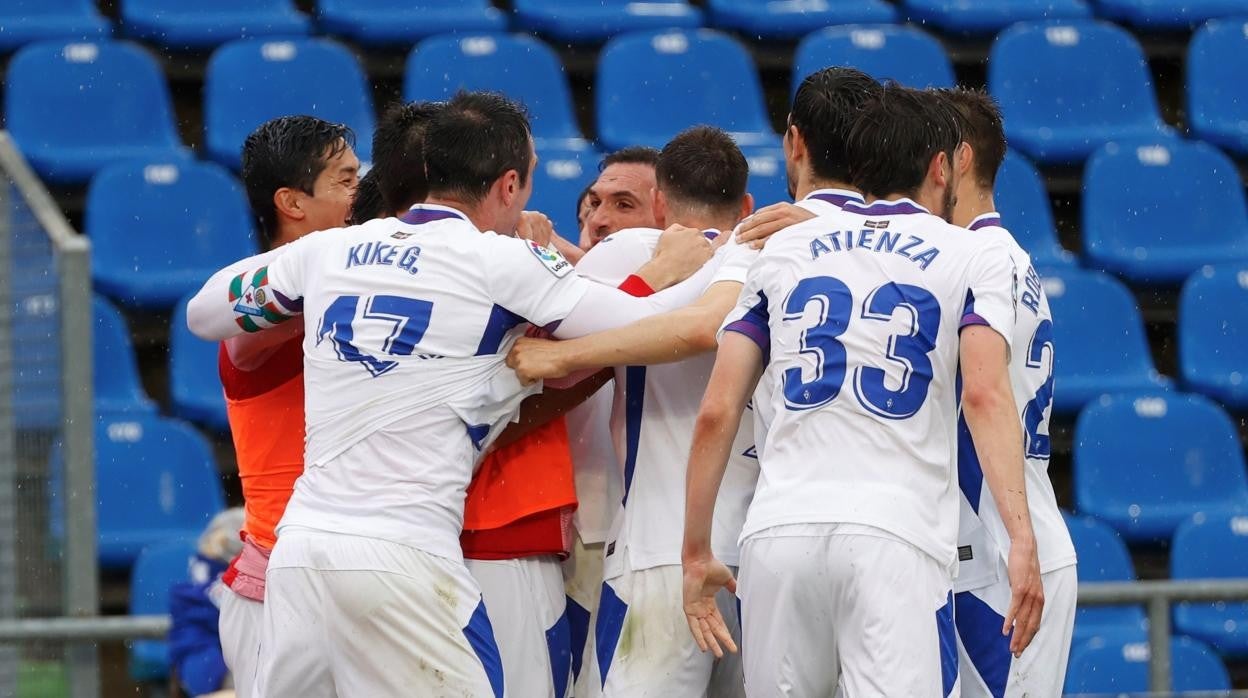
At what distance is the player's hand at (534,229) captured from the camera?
4848mm

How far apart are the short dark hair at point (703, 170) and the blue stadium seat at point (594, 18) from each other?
4.38m

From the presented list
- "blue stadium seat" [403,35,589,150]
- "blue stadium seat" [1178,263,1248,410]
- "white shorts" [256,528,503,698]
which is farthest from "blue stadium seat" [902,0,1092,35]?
"white shorts" [256,528,503,698]

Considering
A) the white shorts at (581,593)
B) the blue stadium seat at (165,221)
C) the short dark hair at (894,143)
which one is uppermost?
the short dark hair at (894,143)

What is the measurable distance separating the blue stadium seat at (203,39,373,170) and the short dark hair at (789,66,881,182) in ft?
13.8

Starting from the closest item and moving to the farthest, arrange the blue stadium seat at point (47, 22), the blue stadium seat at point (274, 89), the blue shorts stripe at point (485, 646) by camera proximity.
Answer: the blue shorts stripe at point (485, 646) → the blue stadium seat at point (274, 89) → the blue stadium seat at point (47, 22)

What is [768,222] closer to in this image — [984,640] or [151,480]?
[984,640]

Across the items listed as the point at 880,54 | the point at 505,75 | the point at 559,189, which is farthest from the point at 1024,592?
the point at 880,54

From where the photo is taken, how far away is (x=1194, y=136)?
9.45 metres

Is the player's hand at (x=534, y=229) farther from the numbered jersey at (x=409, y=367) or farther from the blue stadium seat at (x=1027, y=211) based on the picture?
the blue stadium seat at (x=1027, y=211)

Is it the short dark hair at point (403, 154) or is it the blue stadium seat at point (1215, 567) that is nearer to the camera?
the short dark hair at point (403, 154)

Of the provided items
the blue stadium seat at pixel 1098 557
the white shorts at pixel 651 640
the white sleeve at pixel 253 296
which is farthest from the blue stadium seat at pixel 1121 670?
the white sleeve at pixel 253 296

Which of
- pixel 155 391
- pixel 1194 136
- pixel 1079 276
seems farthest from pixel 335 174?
pixel 1194 136

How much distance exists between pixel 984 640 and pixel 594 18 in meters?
5.34

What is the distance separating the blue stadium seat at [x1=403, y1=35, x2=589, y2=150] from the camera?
27.5 ft
